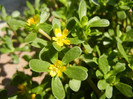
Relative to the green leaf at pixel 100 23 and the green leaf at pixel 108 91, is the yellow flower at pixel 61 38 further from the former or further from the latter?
the green leaf at pixel 108 91

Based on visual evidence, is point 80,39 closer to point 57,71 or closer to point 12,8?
point 57,71

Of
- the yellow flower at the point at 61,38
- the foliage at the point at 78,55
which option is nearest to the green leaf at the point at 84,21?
the foliage at the point at 78,55

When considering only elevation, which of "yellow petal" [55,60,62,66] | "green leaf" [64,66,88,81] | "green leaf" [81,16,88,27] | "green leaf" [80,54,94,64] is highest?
"green leaf" [81,16,88,27]

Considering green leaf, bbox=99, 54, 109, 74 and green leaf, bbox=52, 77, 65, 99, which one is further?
green leaf, bbox=99, 54, 109, 74

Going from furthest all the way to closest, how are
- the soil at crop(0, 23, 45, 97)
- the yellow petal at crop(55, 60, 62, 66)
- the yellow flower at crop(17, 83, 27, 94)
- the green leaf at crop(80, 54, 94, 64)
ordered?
1. the soil at crop(0, 23, 45, 97)
2. the yellow flower at crop(17, 83, 27, 94)
3. the green leaf at crop(80, 54, 94, 64)
4. the yellow petal at crop(55, 60, 62, 66)

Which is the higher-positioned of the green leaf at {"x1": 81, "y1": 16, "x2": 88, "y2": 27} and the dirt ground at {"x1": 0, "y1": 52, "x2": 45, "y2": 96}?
the green leaf at {"x1": 81, "y1": 16, "x2": 88, "y2": 27}

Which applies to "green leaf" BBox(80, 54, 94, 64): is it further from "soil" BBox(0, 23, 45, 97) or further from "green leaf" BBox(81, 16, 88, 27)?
"soil" BBox(0, 23, 45, 97)

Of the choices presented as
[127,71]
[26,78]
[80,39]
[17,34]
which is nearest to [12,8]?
[17,34]

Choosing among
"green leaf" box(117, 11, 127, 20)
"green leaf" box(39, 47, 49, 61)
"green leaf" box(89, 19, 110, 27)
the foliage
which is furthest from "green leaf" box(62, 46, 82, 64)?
"green leaf" box(117, 11, 127, 20)
